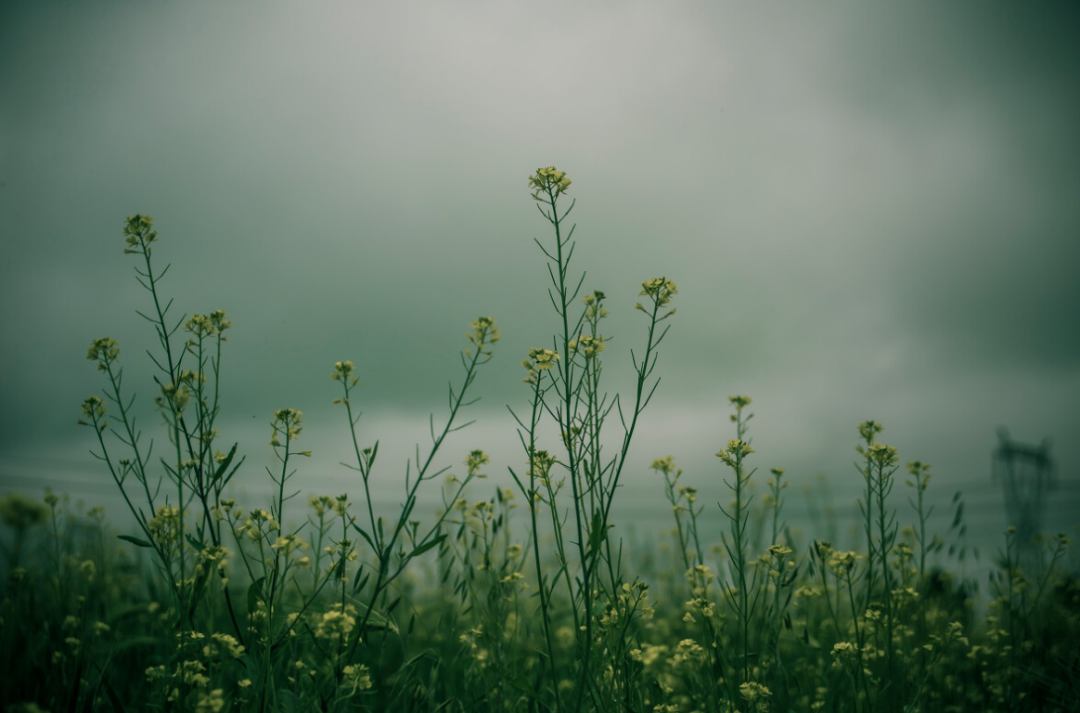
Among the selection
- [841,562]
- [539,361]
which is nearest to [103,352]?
[539,361]

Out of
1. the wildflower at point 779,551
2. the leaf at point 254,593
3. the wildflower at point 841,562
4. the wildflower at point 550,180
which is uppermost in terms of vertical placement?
the wildflower at point 550,180

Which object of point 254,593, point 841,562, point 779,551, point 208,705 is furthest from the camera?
point 841,562

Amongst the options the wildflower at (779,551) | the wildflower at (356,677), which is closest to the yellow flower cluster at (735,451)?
the wildflower at (779,551)

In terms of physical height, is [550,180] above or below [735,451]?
above

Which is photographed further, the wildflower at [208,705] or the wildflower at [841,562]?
the wildflower at [841,562]

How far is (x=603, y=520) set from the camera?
1.47 m

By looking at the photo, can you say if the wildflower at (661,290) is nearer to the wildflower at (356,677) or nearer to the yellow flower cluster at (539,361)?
the yellow flower cluster at (539,361)

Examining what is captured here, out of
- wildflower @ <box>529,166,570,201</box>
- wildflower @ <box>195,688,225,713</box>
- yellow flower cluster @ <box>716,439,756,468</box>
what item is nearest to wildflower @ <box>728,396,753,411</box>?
yellow flower cluster @ <box>716,439,756,468</box>

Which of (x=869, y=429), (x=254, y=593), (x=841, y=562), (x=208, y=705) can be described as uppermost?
(x=869, y=429)

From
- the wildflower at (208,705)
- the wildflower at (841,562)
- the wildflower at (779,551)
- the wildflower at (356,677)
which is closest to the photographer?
the wildflower at (208,705)

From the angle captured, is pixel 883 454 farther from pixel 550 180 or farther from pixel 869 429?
pixel 550 180

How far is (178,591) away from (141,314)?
83cm

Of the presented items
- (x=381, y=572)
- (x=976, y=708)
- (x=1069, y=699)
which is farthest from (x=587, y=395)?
(x=976, y=708)

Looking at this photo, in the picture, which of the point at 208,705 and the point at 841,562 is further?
the point at 841,562
